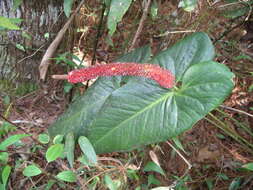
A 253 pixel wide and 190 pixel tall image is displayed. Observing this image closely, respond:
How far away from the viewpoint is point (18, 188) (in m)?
1.33

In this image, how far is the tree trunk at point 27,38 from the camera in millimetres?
1511

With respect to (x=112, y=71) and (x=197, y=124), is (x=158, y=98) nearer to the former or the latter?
(x=112, y=71)

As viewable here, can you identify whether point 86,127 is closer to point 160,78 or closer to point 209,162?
point 160,78

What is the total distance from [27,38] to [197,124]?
3.70ft

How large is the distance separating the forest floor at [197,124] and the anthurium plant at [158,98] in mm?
299

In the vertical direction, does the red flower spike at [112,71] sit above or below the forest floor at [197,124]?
above

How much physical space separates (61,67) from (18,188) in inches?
30.1

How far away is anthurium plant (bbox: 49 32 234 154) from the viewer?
855 mm

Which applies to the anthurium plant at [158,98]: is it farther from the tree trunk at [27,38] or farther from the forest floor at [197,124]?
the tree trunk at [27,38]

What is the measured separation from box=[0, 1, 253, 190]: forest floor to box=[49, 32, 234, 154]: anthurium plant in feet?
0.98

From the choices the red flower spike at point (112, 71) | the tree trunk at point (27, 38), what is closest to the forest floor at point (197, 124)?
the tree trunk at point (27, 38)

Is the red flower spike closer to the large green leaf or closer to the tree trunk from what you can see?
the large green leaf

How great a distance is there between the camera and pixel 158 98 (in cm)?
98

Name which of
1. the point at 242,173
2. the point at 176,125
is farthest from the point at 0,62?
the point at 242,173
